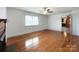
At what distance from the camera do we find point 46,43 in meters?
1.72

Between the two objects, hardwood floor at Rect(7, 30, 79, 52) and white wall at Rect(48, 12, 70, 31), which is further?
white wall at Rect(48, 12, 70, 31)

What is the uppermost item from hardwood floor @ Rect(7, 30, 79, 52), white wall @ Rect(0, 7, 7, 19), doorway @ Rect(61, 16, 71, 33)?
white wall @ Rect(0, 7, 7, 19)

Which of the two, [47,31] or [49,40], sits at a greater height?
[47,31]

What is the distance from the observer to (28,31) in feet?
5.82

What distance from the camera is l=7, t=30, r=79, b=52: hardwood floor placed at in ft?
5.53

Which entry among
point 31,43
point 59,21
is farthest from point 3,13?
point 59,21

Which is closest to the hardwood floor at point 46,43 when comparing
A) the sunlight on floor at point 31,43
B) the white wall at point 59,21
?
the sunlight on floor at point 31,43

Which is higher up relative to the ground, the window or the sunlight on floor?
the window

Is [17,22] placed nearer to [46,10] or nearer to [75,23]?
[46,10]

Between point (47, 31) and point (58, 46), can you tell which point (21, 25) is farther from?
point (58, 46)

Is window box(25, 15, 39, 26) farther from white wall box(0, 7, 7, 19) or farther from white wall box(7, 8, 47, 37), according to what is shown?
white wall box(0, 7, 7, 19)

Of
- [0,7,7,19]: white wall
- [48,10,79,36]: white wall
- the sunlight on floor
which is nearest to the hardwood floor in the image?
A: the sunlight on floor

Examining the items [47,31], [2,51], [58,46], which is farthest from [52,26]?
[2,51]
